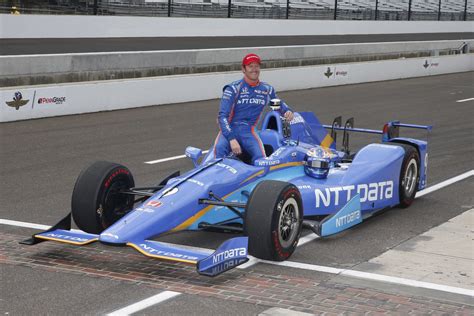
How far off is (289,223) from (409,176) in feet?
9.75

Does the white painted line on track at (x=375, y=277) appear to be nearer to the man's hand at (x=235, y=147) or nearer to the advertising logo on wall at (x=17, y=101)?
the man's hand at (x=235, y=147)

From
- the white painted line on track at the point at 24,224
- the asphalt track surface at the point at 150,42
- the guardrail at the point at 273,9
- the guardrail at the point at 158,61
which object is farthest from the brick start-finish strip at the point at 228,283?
the guardrail at the point at 273,9

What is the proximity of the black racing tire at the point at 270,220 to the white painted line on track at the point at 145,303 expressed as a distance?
1008 mm

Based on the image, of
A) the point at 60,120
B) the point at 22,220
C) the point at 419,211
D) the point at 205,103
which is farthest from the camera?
the point at 205,103

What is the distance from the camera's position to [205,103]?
21766 mm

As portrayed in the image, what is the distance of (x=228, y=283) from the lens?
7449 millimetres

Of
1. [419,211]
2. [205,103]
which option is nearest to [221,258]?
[419,211]

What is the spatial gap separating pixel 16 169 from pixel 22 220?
125 inches

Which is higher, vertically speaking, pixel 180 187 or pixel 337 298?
pixel 180 187

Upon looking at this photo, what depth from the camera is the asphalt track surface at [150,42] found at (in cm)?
2277

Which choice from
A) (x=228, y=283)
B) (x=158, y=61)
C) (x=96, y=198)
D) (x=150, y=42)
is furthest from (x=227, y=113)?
(x=150, y=42)

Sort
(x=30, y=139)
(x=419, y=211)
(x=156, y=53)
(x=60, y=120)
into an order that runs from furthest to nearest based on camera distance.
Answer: (x=156, y=53) → (x=60, y=120) → (x=30, y=139) → (x=419, y=211)

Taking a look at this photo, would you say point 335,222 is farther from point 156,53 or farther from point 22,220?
point 156,53

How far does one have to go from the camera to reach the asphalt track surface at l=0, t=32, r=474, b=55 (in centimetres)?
2277
